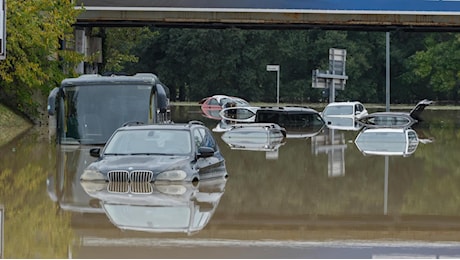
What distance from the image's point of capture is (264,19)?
144 ft

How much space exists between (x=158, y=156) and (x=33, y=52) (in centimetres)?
2465

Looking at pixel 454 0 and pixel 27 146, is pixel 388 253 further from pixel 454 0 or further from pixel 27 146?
pixel 454 0

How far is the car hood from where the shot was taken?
57.9 feet

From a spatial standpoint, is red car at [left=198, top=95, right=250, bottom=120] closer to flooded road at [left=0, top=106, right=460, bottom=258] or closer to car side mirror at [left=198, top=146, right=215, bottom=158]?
flooded road at [left=0, top=106, right=460, bottom=258]

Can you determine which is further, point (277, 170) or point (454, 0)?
point (454, 0)

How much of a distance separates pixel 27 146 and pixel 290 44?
6399 cm

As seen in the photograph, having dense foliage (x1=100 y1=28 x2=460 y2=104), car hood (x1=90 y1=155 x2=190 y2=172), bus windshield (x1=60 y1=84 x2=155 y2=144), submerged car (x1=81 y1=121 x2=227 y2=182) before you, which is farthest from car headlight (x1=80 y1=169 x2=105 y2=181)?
dense foliage (x1=100 y1=28 x2=460 y2=104)

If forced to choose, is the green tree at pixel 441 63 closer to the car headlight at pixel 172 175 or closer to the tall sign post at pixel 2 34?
the tall sign post at pixel 2 34

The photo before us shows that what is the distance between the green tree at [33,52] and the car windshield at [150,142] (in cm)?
2065

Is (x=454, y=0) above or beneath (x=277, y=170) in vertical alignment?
above

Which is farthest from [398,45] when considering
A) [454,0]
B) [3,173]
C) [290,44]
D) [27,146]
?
[3,173]

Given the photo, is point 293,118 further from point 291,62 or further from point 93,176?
point 291,62

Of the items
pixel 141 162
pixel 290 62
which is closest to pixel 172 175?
pixel 141 162

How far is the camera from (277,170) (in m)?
23.8
